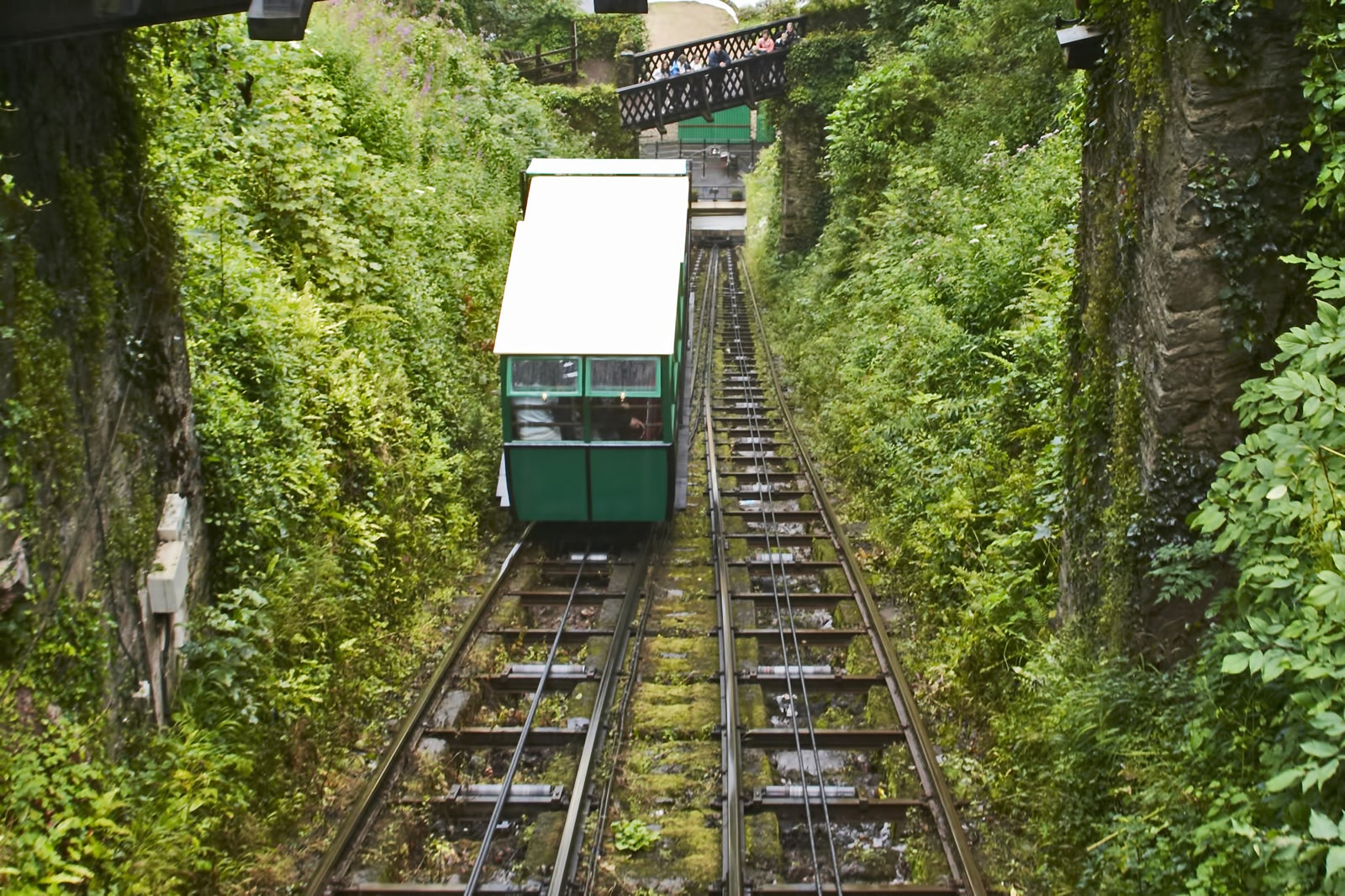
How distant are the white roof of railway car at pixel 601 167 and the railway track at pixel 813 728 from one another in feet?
14.2

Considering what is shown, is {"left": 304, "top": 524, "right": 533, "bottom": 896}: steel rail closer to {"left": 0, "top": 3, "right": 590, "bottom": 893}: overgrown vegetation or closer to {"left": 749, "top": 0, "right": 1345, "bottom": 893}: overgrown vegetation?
{"left": 0, "top": 3, "right": 590, "bottom": 893}: overgrown vegetation

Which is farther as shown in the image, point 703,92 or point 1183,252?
point 703,92

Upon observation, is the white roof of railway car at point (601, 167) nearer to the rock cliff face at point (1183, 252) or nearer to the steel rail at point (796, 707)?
the steel rail at point (796, 707)

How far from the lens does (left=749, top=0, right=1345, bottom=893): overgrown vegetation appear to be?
4.51 metres

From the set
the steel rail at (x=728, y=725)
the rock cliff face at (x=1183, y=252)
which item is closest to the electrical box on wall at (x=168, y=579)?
the steel rail at (x=728, y=725)

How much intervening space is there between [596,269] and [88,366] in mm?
7027

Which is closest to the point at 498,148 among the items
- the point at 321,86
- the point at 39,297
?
the point at 321,86

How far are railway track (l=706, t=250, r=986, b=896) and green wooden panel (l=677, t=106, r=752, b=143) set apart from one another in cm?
3809

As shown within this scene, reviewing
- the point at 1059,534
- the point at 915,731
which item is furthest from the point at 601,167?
the point at 915,731

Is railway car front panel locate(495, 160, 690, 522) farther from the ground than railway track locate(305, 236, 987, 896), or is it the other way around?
railway car front panel locate(495, 160, 690, 522)

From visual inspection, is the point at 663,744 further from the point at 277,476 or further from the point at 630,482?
the point at 630,482

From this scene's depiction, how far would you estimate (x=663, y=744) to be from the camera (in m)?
8.42

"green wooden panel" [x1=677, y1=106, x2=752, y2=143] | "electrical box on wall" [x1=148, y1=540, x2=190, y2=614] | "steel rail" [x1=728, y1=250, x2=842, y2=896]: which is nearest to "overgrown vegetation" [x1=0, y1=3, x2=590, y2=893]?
"electrical box on wall" [x1=148, y1=540, x2=190, y2=614]

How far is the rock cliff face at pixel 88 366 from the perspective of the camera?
16.8 ft
